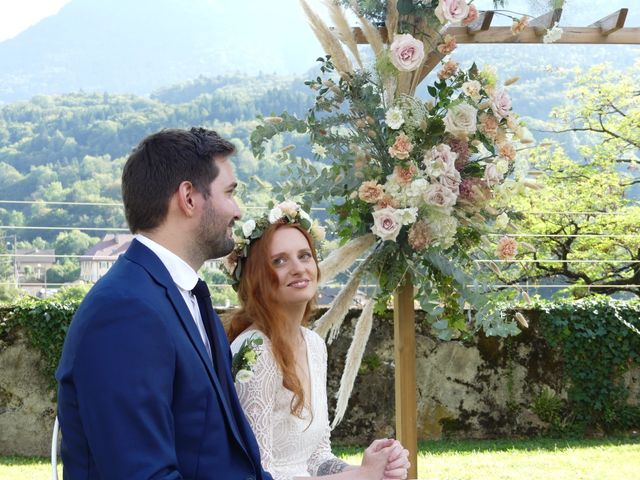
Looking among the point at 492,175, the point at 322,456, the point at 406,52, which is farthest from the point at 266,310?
the point at 406,52

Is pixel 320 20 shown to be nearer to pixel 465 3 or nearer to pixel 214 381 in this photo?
pixel 465 3

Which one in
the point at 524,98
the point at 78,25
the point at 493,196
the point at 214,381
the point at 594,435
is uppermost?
Answer: the point at 78,25

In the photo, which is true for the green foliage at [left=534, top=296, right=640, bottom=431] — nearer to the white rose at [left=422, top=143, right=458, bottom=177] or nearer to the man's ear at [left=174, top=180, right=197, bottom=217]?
the white rose at [left=422, top=143, right=458, bottom=177]

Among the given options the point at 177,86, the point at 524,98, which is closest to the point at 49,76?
the point at 177,86

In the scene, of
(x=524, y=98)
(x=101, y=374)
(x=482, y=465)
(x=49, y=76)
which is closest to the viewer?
(x=101, y=374)

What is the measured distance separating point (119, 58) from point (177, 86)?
42.6 meters

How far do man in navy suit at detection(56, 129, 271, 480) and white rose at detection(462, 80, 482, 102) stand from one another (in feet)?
3.79

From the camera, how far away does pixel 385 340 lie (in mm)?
6746

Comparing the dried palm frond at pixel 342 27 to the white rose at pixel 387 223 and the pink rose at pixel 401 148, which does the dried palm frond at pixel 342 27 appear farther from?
the white rose at pixel 387 223

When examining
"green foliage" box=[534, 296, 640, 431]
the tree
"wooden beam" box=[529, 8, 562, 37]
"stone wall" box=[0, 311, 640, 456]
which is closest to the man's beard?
"wooden beam" box=[529, 8, 562, 37]

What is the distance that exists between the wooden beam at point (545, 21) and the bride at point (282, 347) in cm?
204

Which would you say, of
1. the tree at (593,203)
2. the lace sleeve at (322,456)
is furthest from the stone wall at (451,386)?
the tree at (593,203)

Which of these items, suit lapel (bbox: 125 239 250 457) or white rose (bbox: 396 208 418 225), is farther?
white rose (bbox: 396 208 418 225)

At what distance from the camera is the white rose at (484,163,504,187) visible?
9.28ft
